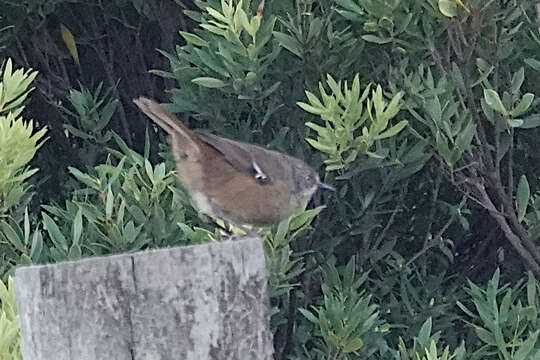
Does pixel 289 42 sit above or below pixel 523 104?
above

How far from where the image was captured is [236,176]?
4195 mm

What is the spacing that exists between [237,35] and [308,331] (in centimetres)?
106

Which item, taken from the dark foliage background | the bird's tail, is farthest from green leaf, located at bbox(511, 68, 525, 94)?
the bird's tail

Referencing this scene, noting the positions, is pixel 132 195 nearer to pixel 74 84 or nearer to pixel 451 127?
pixel 451 127

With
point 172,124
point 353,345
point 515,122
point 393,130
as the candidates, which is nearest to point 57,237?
point 172,124

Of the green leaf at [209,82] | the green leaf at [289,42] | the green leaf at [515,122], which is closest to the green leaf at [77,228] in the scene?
the green leaf at [209,82]

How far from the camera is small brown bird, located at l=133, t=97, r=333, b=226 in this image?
4.01 m

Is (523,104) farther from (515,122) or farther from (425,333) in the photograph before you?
(425,333)

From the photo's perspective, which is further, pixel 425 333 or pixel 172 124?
pixel 172 124

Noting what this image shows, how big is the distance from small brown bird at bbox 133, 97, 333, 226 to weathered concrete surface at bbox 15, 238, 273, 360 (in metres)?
1.80

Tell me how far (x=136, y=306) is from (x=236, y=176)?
2.09m

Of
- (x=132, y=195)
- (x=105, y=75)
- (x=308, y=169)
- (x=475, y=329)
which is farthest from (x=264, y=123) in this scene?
(x=105, y=75)

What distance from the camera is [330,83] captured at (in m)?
3.81

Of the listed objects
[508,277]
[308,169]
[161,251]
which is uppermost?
[161,251]
